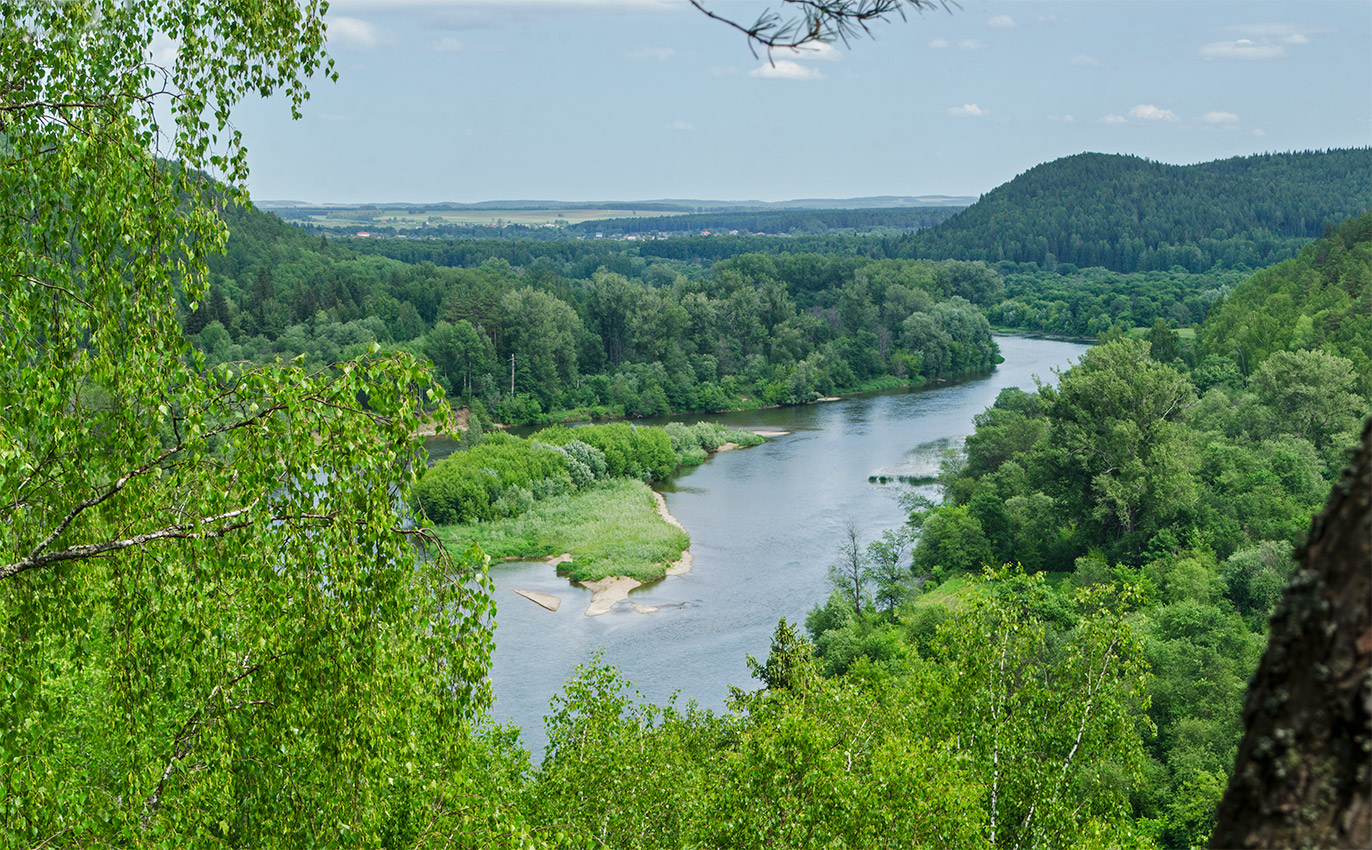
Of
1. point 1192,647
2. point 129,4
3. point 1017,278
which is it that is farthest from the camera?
point 1017,278

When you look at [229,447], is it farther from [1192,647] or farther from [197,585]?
[1192,647]

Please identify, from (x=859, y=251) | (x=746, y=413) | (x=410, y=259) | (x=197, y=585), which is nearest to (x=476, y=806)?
(x=197, y=585)

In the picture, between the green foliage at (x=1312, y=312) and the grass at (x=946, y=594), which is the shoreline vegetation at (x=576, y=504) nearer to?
the grass at (x=946, y=594)

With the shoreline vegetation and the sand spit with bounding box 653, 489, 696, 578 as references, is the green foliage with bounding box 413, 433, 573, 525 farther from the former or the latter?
the sand spit with bounding box 653, 489, 696, 578

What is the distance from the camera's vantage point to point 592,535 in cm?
4009

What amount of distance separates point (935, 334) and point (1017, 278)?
57.1m

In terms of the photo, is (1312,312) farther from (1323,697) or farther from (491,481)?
(1323,697)

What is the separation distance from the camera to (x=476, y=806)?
19.4ft

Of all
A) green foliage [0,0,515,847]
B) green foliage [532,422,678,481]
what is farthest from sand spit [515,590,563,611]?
green foliage [0,0,515,847]

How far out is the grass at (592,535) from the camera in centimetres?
3625

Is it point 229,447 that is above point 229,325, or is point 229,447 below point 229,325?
above

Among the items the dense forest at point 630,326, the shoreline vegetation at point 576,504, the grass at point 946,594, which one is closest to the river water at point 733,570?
the shoreline vegetation at point 576,504

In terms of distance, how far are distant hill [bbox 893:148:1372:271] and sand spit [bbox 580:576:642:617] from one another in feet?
385

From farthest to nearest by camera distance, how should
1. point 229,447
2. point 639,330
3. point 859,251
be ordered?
point 859,251 → point 639,330 → point 229,447
